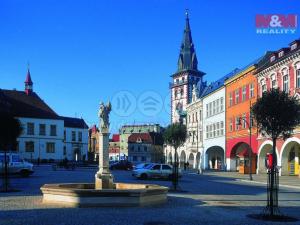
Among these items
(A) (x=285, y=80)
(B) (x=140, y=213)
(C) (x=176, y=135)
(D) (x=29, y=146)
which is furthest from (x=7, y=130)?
(D) (x=29, y=146)

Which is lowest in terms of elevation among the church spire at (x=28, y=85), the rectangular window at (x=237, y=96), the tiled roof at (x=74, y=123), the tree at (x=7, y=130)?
the tree at (x=7, y=130)

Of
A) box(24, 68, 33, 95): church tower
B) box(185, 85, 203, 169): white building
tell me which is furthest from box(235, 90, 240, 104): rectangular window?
box(24, 68, 33, 95): church tower

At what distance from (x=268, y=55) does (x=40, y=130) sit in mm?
45762

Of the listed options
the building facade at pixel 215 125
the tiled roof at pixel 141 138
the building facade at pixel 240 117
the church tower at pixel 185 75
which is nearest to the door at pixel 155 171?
the building facade at pixel 240 117

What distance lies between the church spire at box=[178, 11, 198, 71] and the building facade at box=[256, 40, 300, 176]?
3014 inches

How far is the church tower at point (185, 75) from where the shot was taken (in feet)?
401

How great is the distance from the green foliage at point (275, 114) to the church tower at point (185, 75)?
320 feet

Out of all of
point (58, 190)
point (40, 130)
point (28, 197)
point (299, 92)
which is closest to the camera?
point (58, 190)

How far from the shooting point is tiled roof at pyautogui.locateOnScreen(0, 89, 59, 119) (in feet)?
276

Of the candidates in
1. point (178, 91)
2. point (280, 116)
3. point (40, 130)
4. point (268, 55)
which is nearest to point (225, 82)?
point (268, 55)

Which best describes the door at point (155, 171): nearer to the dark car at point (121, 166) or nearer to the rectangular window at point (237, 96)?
the rectangular window at point (237, 96)

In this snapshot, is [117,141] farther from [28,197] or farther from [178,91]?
[28,197]

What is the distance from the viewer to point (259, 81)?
54.2 meters

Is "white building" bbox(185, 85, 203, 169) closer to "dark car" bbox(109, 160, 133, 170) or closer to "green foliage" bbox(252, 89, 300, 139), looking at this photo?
"dark car" bbox(109, 160, 133, 170)
